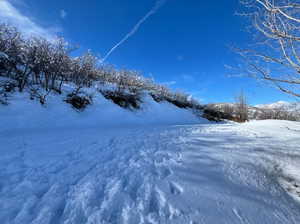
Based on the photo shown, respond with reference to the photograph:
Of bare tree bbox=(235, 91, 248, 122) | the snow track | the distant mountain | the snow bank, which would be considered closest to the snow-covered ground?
the snow track

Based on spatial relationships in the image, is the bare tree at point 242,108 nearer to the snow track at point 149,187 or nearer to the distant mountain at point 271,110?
the distant mountain at point 271,110

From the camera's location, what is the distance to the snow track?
4.26ft

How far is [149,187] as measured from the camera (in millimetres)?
1744

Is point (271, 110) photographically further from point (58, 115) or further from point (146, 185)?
point (58, 115)

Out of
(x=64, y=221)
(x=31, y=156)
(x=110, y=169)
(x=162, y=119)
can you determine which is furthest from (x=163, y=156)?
(x=162, y=119)

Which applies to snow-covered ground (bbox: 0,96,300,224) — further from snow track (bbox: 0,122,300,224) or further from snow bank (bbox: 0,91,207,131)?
snow bank (bbox: 0,91,207,131)

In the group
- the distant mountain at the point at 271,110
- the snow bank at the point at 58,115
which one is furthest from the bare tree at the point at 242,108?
the snow bank at the point at 58,115

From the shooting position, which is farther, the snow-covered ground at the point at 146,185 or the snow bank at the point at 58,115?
the snow bank at the point at 58,115

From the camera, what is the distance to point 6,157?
2.52 metres

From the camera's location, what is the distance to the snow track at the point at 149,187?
1299mm

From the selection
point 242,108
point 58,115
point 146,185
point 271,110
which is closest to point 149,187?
point 146,185

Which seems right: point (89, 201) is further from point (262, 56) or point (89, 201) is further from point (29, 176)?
point (262, 56)

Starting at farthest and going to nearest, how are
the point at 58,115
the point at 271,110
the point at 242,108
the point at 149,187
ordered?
the point at 242,108 < the point at 58,115 < the point at 271,110 < the point at 149,187

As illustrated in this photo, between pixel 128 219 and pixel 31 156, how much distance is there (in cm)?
249
